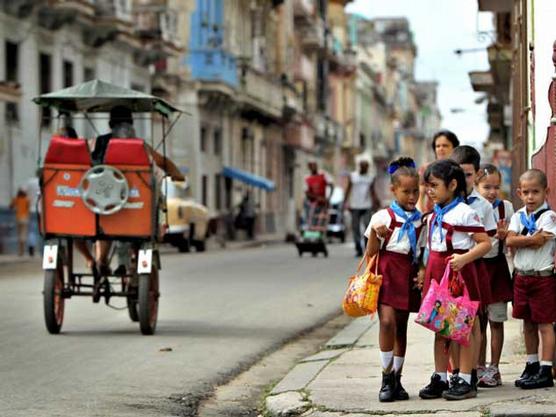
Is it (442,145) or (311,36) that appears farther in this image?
(311,36)

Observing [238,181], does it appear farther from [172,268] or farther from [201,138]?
[172,268]

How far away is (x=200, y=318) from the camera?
15.5m

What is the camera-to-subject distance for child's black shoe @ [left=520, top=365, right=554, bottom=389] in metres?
9.09

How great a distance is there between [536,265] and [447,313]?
832 mm

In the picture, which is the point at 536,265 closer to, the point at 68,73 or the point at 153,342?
the point at 153,342

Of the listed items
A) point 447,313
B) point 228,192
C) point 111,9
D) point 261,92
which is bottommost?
point 447,313

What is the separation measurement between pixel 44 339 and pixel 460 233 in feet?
17.3

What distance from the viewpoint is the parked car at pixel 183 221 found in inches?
1357

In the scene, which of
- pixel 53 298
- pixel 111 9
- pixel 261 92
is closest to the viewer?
pixel 53 298

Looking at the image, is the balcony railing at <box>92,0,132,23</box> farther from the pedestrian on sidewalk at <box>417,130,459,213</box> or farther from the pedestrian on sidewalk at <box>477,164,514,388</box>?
the pedestrian on sidewalk at <box>477,164,514,388</box>

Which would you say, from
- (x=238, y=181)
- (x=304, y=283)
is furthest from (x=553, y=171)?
(x=238, y=181)

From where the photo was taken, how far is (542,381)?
9.09 metres

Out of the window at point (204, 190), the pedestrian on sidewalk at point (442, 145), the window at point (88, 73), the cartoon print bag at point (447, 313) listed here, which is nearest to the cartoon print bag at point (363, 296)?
the cartoon print bag at point (447, 313)

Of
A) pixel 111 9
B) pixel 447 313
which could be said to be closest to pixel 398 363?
pixel 447 313
